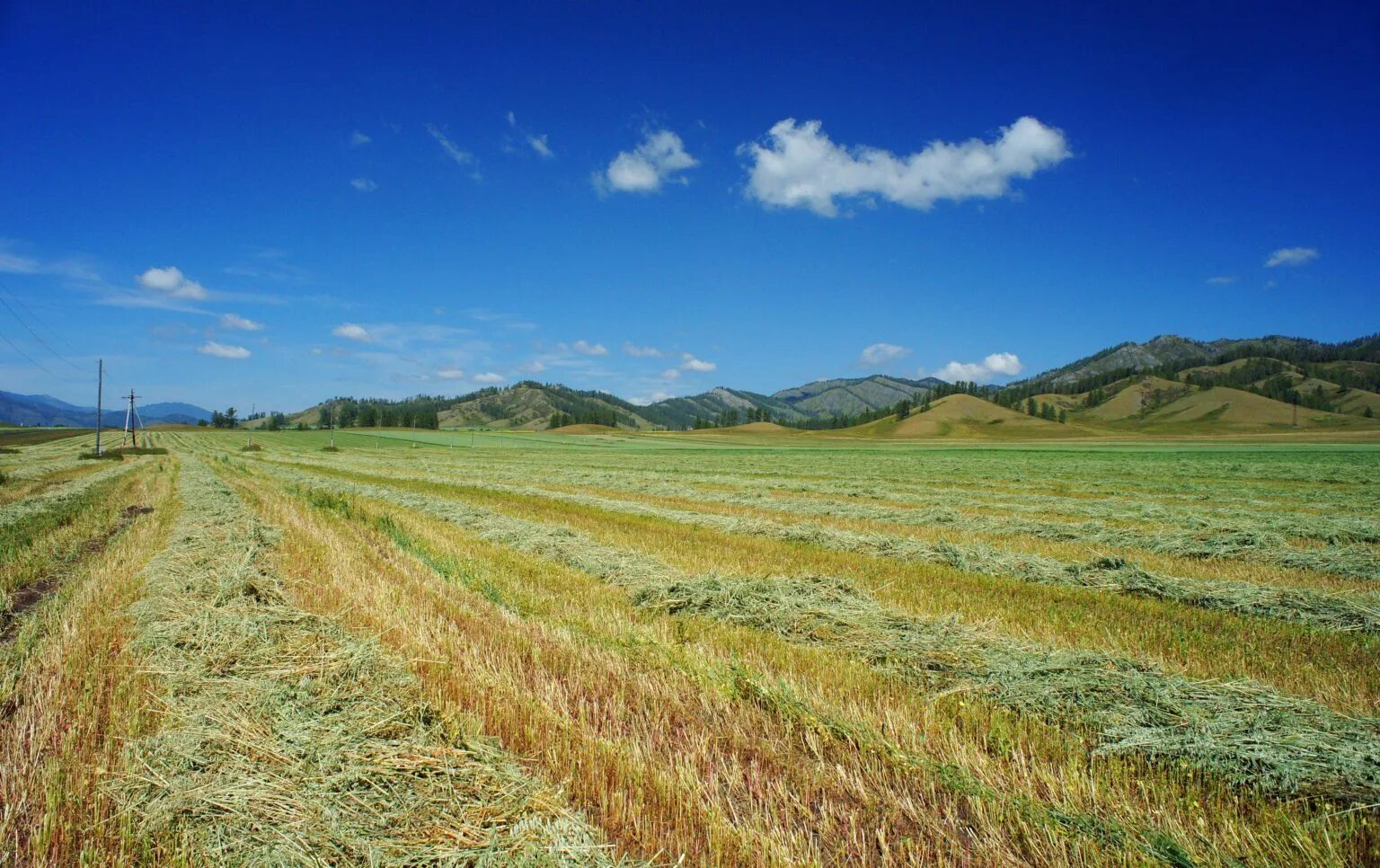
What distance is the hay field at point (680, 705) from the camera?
10.4 feet

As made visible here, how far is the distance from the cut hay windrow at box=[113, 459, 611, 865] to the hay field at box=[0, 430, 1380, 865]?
0.02 m

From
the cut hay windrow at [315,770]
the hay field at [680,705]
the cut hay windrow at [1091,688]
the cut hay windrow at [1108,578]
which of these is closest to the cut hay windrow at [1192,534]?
the hay field at [680,705]

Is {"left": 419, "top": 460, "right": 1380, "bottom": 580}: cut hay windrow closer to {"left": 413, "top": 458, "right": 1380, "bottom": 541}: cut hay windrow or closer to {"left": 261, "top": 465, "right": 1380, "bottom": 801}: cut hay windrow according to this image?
{"left": 413, "top": 458, "right": 1380, "bottom": 541}: cut hay windrow

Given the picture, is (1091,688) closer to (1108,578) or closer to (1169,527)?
(1108,578)

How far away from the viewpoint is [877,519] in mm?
16078

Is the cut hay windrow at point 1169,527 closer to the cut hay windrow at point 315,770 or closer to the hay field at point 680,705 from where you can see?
the hay field at point 680,705

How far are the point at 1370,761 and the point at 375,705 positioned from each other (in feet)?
21.9

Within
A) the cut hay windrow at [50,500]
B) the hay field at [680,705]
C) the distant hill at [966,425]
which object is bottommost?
the cut hay windrow at [50,500]

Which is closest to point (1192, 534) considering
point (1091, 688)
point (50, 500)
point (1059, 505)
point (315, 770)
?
point (1059, 505)

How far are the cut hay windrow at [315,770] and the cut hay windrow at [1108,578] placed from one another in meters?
8.76

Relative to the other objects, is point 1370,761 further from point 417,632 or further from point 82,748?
point 82,748

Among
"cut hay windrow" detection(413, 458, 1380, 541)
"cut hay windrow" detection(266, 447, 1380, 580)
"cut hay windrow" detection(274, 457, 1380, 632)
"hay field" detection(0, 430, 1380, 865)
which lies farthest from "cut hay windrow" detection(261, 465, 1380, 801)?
"cut hay windrow" detection(413, 458, 1380, 541)

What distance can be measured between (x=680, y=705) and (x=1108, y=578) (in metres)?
7.82

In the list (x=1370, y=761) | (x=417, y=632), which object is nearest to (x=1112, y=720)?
(x=1370, y=761)
